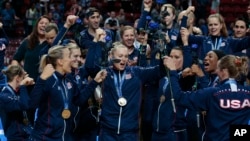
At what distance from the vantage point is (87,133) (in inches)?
285

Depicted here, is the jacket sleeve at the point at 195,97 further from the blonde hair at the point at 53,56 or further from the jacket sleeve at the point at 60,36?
the jacket sleeve at the point at 60,36

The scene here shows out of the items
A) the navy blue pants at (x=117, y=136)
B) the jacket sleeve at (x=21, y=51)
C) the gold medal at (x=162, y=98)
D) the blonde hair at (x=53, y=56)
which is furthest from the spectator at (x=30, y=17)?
the navy blue pants at (x=117, y=136)

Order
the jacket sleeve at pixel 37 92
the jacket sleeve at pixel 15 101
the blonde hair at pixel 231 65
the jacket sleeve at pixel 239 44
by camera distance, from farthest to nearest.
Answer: the jacket sleeve at pixel 239 44, the jacket sleeve at pixel 15 101, the jacket sleeve at pixel 37 92, the blonde hair at pixel 231 65

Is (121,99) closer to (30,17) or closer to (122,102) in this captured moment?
(122,102)

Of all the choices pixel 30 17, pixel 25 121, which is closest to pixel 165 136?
pixel 25 121

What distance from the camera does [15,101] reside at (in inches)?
242

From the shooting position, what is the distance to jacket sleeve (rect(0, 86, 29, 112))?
19.9 feet

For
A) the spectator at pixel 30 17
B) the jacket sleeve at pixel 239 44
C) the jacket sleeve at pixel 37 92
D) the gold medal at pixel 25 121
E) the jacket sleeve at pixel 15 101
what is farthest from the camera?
the spectator at pixel 30 17

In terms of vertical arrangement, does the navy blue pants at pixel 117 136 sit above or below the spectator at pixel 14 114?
below

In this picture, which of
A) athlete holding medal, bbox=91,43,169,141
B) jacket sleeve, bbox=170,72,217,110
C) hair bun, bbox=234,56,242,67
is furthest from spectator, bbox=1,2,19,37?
hair bun, bbox=234,56,242,67

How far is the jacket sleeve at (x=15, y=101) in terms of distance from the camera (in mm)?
6066

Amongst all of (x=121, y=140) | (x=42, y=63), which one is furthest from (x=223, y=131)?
(x=42, y=63)

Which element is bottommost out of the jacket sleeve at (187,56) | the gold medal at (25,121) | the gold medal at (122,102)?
the gold medal at (25,121)

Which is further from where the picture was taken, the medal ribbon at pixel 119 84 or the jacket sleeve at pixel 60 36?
the jacket sleeve at pixel 60 36
